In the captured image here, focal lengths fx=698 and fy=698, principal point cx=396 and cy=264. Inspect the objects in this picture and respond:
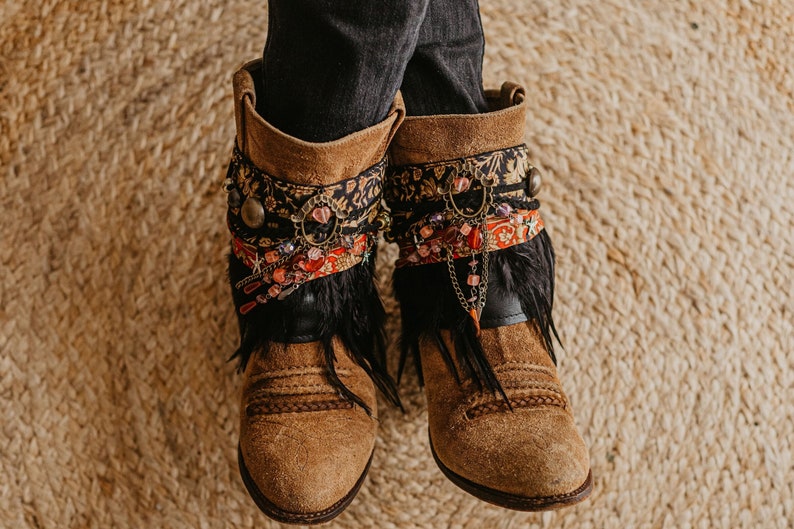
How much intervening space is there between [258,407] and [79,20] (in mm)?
515

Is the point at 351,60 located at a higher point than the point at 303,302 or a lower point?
higher

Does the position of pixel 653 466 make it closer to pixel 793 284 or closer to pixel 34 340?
pixel 793 284

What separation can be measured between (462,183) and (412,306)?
5.2 inches

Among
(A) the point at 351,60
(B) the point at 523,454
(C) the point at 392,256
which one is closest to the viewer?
(A) the point at 351,60

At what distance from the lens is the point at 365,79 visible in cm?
48

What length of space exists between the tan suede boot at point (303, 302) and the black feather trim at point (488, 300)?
4 cm

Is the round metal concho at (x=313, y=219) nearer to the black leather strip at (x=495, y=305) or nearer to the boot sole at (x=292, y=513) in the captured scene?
the black leather strip at (x=495, y=305)

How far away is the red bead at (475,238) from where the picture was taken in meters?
0.58

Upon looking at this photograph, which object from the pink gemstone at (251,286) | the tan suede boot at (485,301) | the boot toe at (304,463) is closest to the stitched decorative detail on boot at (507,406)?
the tan suede boot at (485,301)

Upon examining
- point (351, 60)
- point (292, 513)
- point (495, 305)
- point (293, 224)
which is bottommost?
point (292, 513)

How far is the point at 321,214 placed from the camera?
0.52 m

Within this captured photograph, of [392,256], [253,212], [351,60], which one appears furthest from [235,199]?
[392,256]

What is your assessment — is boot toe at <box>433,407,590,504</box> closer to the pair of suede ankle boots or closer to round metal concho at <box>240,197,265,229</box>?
the pair of suede ankle boots

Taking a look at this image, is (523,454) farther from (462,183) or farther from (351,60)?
(351,60)
